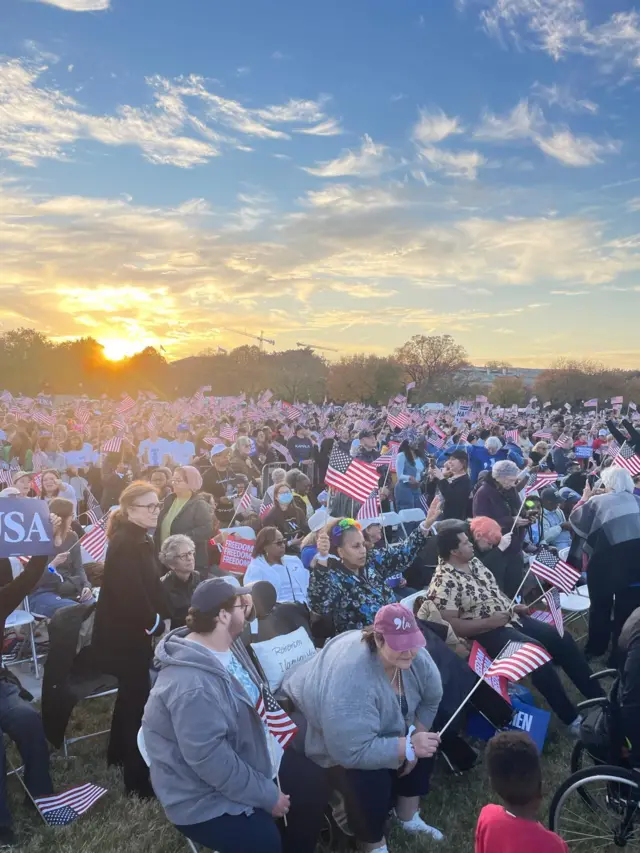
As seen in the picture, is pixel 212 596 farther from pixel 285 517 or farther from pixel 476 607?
pixel 285 517

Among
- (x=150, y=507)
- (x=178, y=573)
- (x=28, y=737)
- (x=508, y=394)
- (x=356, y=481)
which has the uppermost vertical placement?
(x=508, y=394)

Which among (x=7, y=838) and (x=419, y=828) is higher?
→ (x=7, y=838)

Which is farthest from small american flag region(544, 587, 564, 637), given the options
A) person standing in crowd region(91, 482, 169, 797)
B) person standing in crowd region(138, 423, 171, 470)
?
person standing in crowd region(138, 423, 171, 470)

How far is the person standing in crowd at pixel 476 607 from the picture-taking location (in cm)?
530

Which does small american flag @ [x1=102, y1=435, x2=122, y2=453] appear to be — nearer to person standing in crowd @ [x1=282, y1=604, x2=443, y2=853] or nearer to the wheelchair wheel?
person standing in crowd @ [x1=282, y1=604, x2=443, y2=853]

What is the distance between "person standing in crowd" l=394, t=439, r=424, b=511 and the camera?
11.1 meters

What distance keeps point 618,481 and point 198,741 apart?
5.38 metres

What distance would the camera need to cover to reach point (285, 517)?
325 inches

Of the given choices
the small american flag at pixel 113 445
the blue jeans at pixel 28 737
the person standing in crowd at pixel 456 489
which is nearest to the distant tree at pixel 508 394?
the small american flag at pixel 113 445

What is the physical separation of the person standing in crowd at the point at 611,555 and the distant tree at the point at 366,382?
60.8 metres

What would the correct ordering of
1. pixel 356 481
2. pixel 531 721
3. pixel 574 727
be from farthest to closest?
pixel 356 481 → pixel 574 727 → pixel 531 721

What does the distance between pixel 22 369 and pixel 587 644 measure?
63036mm

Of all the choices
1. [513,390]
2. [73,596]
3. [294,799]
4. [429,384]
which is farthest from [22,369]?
[294,799]

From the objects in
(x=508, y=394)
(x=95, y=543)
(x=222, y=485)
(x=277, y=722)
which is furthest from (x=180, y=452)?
(x=508, y=394)
